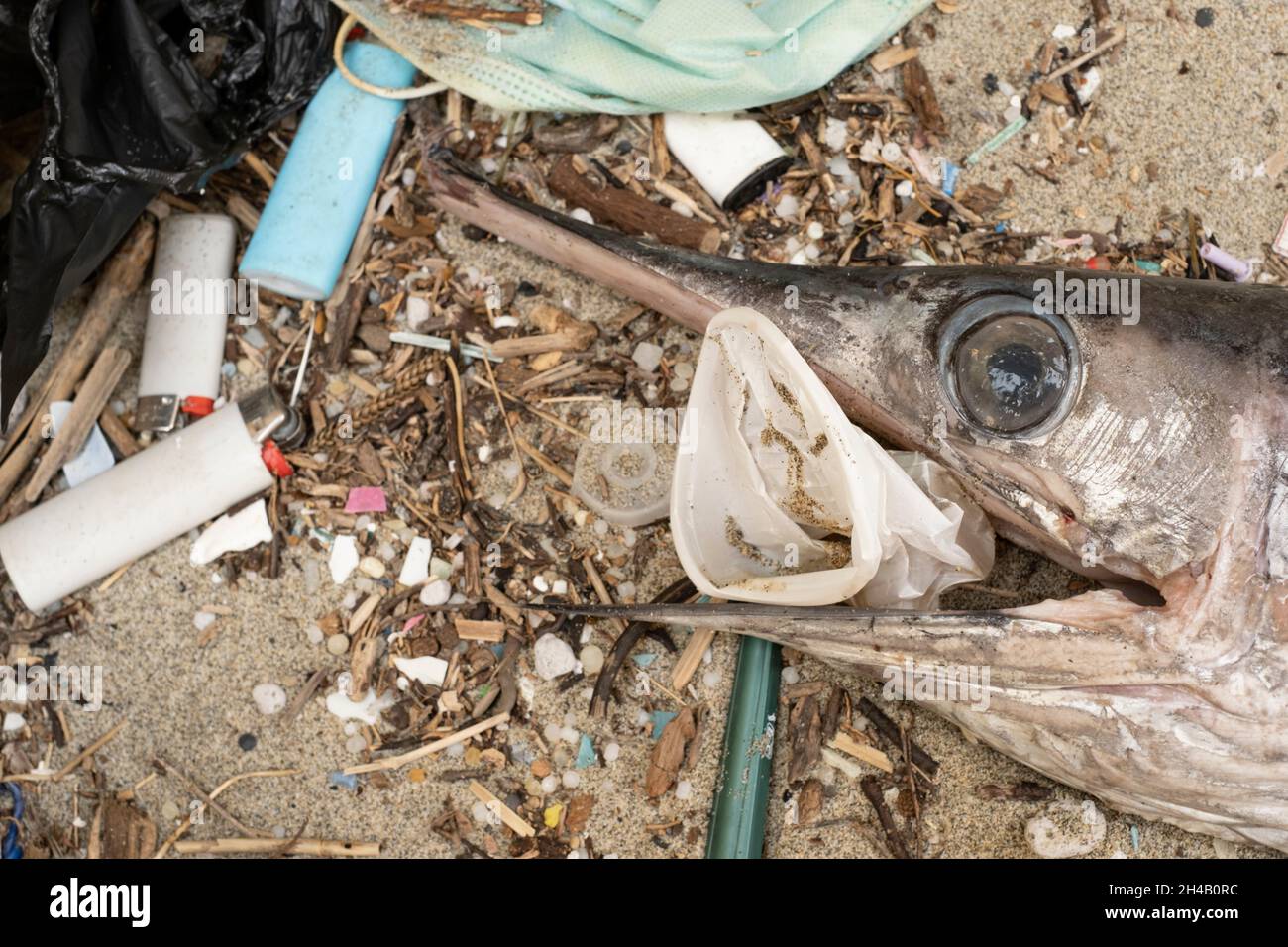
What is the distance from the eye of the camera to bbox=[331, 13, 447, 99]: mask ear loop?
2844mm

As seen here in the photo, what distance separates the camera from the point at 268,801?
8.82 feet

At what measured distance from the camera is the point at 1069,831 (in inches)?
95.6

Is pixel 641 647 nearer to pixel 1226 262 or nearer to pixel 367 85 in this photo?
pixel 367 85

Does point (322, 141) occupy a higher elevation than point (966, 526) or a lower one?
higher

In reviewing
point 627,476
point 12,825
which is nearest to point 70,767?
point 12,825

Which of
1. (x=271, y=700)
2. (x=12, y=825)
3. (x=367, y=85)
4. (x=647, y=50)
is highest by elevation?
(x=647, y=50)

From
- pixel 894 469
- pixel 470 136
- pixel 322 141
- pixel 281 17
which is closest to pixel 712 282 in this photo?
pixel 894 469

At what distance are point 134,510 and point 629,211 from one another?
1.56 meters

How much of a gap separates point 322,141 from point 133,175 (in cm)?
50

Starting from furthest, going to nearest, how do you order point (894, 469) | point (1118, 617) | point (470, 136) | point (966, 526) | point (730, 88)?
point (470, 136) → point (730, 88) → point (966, 526) → point (894, 469) → point (1118, 617)

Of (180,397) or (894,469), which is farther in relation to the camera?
(180,397)
